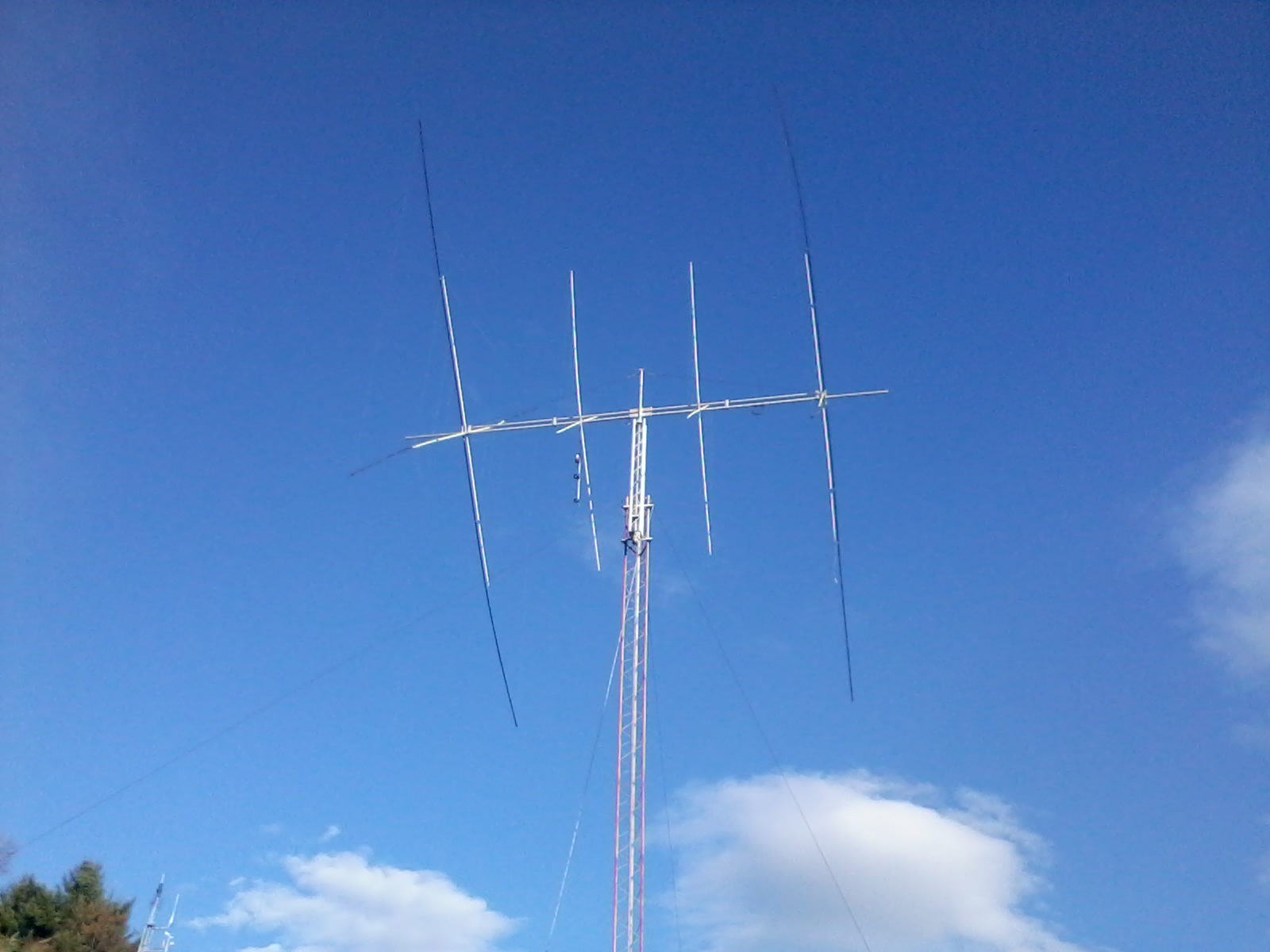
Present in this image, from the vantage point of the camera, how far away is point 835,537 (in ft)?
61.1

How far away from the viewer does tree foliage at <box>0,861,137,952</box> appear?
3653cm

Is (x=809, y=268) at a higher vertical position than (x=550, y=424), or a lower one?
higher

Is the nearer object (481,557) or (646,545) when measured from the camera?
(646,545)

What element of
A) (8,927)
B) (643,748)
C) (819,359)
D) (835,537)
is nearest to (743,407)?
(819,359)

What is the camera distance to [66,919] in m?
37.9

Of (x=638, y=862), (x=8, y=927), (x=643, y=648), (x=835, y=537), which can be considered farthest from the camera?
(x=8, y=927)

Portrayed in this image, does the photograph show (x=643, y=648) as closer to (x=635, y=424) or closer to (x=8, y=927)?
(x=635, y=424)

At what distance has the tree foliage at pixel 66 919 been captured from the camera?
36.5 meters

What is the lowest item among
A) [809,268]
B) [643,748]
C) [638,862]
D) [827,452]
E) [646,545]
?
[638,862]

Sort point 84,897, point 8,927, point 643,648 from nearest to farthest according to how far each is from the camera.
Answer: point 643,648 → point 8,927 → point 84,897

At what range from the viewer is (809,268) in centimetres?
1784

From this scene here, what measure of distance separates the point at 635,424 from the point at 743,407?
1.91 m

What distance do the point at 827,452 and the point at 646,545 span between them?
356 centimetres

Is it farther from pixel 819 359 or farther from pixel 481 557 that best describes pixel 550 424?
pixel 819 359
